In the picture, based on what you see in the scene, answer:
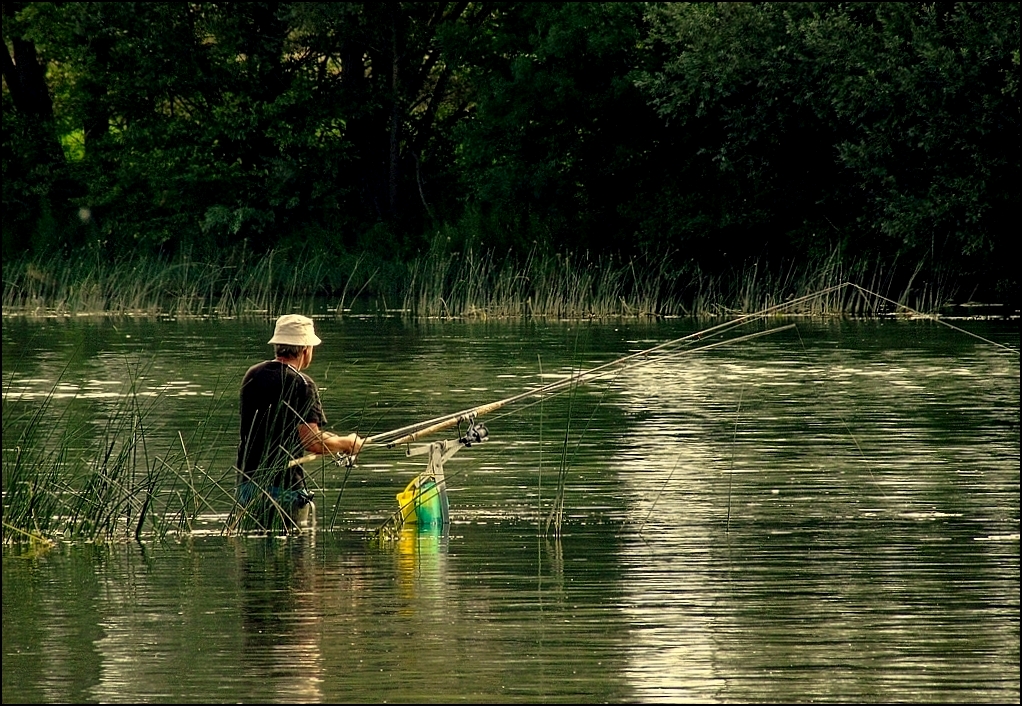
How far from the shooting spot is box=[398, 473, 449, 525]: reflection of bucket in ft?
37.5

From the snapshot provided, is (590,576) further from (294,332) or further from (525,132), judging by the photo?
(525,132)

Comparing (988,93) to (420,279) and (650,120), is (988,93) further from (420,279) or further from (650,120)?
(420,279)

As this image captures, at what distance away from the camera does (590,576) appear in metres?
9.94

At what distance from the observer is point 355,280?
44531 mm

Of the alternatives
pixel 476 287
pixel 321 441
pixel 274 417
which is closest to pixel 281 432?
pixel 274 417

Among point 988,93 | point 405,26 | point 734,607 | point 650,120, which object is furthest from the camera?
point 405,26

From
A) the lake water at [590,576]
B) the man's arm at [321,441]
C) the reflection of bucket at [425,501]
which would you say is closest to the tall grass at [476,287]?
the lake water at [590,576]

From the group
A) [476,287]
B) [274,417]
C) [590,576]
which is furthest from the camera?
[476,287]

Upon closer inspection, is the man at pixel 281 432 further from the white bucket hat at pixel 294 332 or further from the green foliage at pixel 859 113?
the green foliage at pixel 859 113

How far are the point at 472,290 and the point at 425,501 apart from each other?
2488cm

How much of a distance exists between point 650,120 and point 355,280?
7.15 metres

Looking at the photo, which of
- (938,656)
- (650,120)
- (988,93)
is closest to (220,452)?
(938,656)

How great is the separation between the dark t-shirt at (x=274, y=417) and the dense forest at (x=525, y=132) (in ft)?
79.3

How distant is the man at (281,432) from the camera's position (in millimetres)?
10852
